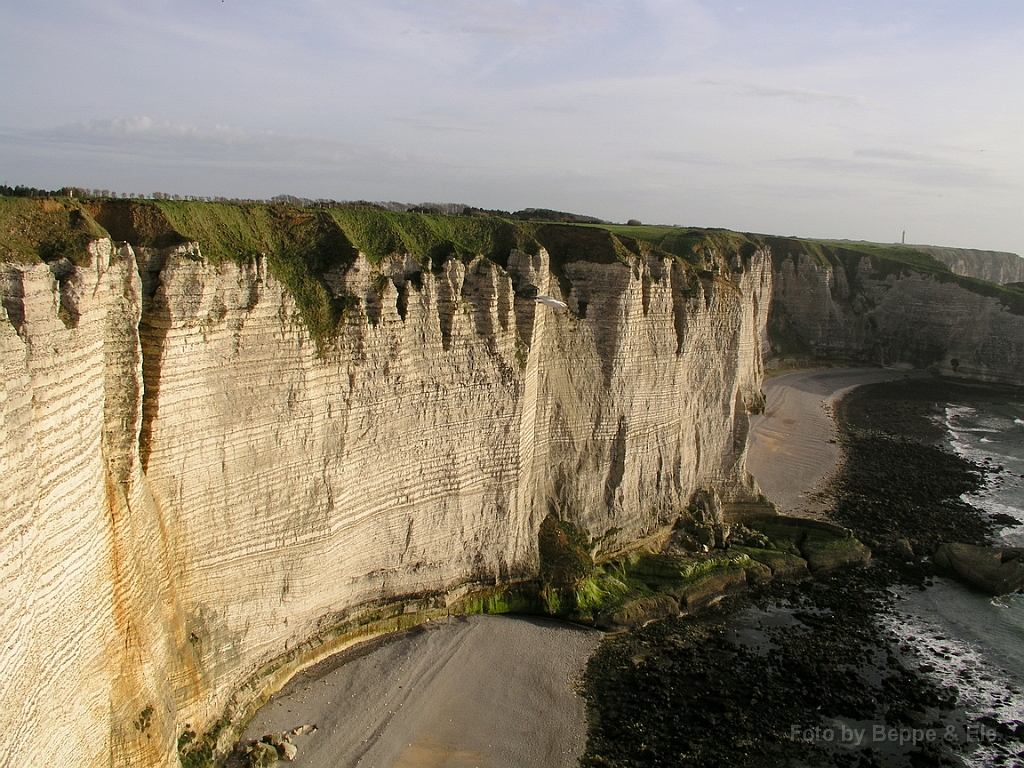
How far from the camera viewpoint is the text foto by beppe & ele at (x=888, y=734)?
1659 centimetres

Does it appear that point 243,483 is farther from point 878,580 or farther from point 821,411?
point 821,411

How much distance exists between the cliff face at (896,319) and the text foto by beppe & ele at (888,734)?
44199 millimetres

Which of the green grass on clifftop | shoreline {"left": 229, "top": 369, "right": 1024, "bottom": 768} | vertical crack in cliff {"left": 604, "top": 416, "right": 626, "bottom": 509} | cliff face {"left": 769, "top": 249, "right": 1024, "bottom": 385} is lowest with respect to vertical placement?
shoreline {"left": 229, "top": 369, "right": 1024, "bottom": 768}

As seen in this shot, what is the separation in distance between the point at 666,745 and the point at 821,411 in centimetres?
3544

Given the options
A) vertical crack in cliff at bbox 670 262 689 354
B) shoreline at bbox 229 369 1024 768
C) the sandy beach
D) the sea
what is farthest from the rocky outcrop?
the sandy beach

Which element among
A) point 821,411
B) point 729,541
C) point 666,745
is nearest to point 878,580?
point 729,541

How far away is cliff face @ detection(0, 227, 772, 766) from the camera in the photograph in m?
10.2

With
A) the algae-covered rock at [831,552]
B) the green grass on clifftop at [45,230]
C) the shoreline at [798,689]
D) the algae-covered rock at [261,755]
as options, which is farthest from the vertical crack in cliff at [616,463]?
the green grass on clifftop at [45,230]

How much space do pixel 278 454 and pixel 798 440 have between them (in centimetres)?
3199

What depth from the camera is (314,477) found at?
16406mm

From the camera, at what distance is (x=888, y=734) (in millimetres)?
16953

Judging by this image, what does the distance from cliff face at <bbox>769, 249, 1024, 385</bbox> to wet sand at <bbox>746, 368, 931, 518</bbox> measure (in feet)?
17.3

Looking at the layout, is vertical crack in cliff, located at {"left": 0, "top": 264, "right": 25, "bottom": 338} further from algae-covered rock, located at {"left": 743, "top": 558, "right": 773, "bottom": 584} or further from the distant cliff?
algae-covered rock, located at {"left": 743, "top": 558, "right": 773, "bottom": 584}

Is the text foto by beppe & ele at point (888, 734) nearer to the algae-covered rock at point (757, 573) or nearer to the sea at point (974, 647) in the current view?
the sea at point (974, 647)
